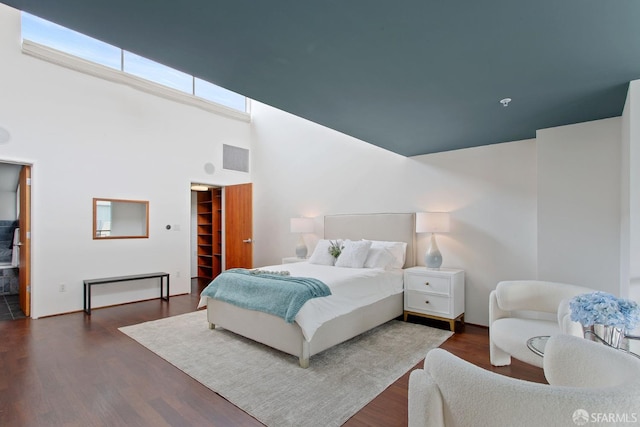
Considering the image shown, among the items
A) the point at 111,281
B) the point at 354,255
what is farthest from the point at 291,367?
the point at 111,281

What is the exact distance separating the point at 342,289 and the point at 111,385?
209cm

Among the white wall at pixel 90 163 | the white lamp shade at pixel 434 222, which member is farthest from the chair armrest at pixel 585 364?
the white wall at pixel 90 163

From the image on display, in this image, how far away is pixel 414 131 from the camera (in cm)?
347

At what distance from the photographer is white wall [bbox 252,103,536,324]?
3.81m

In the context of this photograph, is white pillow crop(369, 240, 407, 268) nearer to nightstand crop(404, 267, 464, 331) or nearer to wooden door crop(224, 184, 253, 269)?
nightstand crop(404, 267, 464, 331)

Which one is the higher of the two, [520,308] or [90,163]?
[90,163]

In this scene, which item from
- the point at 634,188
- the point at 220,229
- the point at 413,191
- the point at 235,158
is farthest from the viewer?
the point at 220,229

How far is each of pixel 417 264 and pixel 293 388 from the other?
2670 mm

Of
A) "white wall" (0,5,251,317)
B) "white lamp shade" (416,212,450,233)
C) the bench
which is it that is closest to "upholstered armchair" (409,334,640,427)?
"white lamp shade" (416,212,450,233)

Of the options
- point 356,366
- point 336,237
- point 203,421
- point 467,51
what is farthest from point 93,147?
point 467,51

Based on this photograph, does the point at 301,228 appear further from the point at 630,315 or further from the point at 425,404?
the point at 425,404

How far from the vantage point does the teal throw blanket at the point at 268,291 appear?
291 centimetres

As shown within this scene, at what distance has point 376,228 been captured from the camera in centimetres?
481

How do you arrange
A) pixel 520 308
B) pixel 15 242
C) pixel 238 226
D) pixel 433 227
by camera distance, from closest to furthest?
pixel 520 308, pixel 433 227, pixel 15 242, pixel 238 226
